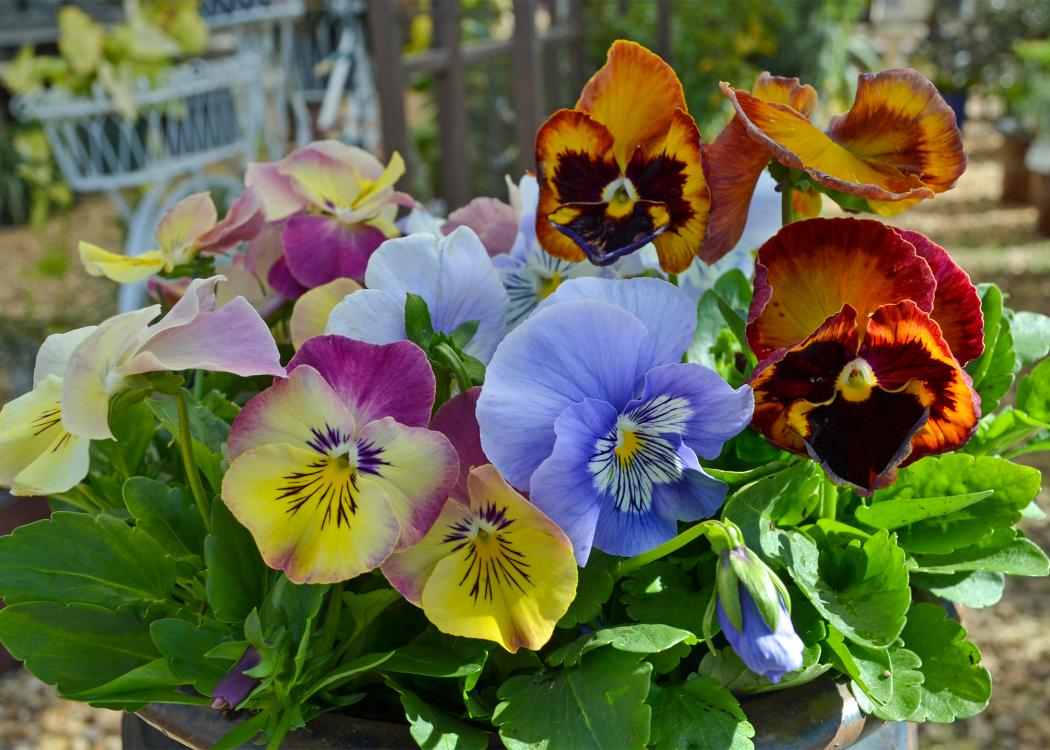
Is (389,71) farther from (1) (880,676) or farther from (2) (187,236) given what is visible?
(1) (880,676)

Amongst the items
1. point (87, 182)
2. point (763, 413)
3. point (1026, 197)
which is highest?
point (763, 413)

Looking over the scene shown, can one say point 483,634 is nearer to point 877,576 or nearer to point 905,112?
point 877,576

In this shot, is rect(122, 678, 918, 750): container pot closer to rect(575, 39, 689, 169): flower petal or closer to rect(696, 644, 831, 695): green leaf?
rect(696, 644, 831, 695): green leaf

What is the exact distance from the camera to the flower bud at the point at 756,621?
363 mm

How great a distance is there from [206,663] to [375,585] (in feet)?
0.24

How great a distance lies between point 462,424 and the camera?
16.2 inches

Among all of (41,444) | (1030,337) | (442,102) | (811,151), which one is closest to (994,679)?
(1030,337)

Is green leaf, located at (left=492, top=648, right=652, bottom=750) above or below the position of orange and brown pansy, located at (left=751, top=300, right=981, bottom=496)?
below

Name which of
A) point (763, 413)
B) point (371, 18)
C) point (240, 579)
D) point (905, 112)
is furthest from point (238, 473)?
point (371, 18)

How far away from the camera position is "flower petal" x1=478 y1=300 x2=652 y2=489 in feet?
1.26

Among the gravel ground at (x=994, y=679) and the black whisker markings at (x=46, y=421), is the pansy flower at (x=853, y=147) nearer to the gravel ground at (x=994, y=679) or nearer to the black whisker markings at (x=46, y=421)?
the black whisker markings at (x=46, y=421)

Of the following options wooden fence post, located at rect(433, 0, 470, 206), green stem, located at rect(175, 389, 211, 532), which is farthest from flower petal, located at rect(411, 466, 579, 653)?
wooden fence post, located at rect(433, 0, 470, 206)

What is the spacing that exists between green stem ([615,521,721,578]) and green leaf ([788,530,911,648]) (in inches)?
1.9

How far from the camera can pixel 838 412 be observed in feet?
1.32
